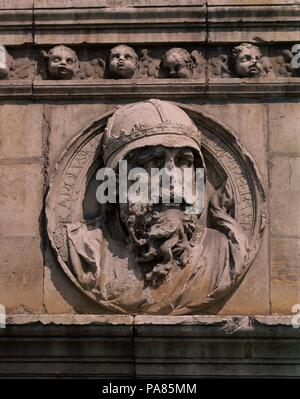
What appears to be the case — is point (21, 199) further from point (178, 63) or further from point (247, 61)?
point (247, 61)

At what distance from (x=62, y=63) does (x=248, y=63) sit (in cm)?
136

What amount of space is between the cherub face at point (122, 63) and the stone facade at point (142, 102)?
0.03 ft

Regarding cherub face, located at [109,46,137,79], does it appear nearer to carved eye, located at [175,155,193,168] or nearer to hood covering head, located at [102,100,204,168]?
hood covering head, located at [102,100,204,168]

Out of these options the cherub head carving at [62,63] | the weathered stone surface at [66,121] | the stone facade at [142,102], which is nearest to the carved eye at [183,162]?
the stone facade at [142,102]

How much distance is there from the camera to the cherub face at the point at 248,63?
569 inches

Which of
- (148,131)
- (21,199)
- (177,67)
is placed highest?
(177,67)

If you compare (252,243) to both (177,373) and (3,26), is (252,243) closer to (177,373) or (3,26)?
(177,373)

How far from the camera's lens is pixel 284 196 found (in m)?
14.2

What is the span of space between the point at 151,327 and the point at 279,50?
7.74 ft

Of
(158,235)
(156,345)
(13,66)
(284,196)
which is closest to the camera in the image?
(156,345)

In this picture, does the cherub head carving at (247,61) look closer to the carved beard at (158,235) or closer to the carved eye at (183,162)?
the carved eye at (183,162)

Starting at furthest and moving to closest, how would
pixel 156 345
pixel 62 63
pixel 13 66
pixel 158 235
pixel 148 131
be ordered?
pixel 13 66, pixel 62 63, pixel 148 131, pixel 158 235, pixel 156 345

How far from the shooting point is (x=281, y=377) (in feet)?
45.1

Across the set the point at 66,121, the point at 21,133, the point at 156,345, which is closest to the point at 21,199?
the point at 21,133
